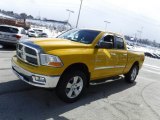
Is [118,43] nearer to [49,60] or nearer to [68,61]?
[68,61]

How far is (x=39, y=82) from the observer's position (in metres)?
5.55

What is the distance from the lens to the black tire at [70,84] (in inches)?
230

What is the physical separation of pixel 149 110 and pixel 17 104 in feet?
11.5

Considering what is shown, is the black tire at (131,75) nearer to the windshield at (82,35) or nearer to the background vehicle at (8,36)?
the windshield at (82,35)

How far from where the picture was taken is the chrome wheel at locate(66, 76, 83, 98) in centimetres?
614

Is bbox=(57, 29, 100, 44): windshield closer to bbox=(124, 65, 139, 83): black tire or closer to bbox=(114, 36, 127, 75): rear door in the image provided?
bbox=(114, 36, 127, 75): rear door

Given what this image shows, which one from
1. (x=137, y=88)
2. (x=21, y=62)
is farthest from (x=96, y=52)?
(x=137, y=88)

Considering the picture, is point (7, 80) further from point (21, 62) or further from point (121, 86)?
point (121, 86)

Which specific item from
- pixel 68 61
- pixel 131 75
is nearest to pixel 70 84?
pixel 68 61

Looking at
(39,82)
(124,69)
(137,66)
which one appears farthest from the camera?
(137,66)

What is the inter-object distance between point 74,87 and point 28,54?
1.42 meters

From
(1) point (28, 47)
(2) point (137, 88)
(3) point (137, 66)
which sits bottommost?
(2) point (137, 88)

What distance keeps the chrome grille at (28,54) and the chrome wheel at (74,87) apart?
102 cm

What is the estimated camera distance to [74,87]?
629cm
